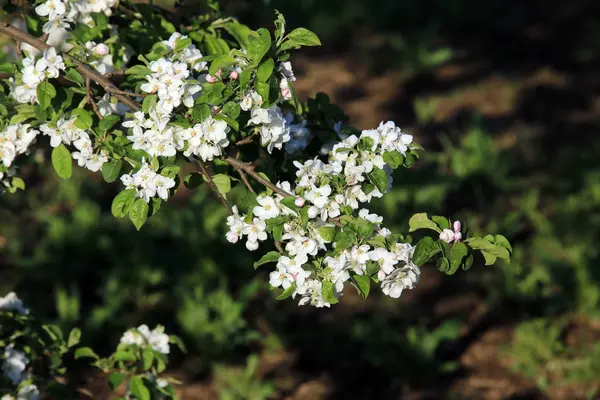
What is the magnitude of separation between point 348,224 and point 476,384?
85.7 inches

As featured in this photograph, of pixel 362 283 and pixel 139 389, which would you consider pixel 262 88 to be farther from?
pixel 139 389

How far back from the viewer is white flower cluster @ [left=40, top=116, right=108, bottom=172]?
1.61 meters

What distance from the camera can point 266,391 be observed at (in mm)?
3244

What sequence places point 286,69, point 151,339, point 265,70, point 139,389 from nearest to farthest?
point 265,70
point 286,69
point 139,389
point 151,339

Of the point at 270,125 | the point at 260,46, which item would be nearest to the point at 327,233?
the point at 270,125

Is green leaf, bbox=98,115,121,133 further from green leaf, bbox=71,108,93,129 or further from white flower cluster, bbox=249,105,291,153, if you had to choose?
white flower cluster, bbox=249,105,291,153

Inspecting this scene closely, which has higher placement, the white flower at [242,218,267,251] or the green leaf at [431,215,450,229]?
the white flower at [242,218,267,251]

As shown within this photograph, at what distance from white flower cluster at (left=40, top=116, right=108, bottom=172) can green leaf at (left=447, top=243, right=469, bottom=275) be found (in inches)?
27.6

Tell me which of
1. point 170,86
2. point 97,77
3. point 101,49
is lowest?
point 170,86

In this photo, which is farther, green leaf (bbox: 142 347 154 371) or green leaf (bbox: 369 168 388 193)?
green leaf (bbox: 142 347 154 371)

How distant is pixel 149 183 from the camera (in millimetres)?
1463

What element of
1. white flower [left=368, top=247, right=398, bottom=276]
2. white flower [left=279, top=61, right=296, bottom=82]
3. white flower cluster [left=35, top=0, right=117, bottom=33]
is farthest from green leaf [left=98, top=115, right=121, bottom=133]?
white flower [left=368, top=247, right=398, bottom=276]

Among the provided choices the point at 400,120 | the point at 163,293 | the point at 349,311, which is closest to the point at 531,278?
the point at 349,311

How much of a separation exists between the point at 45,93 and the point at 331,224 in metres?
0.59
